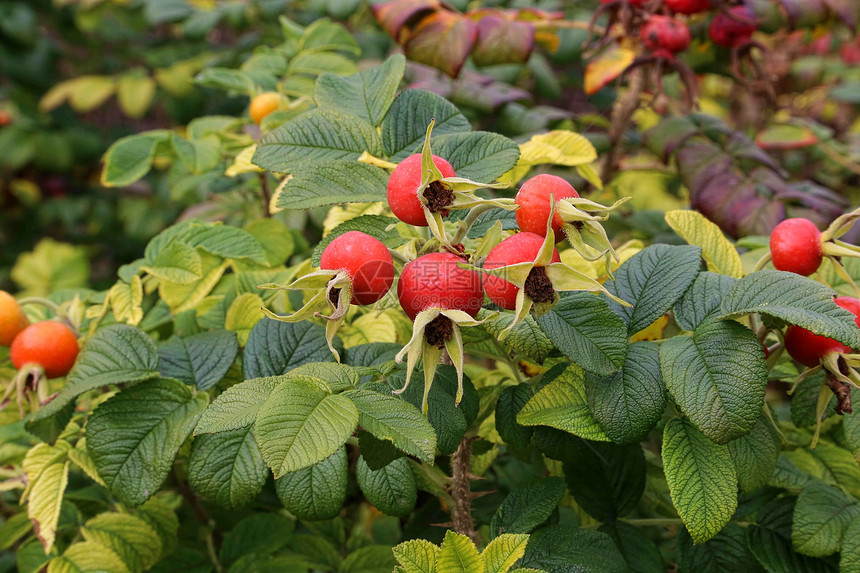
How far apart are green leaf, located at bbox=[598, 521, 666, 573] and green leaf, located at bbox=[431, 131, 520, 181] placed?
41 cm

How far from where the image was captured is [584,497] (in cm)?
79

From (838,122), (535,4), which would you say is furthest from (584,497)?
(838,122)

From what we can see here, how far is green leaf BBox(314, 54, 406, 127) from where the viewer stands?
2.68 feet

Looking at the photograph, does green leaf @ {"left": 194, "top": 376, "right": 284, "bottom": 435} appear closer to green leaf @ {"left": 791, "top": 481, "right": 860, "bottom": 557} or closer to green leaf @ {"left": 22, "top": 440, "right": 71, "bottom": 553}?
green leaf @ {"left": 22, "top": 440, "right": 71, "bottom": 553}

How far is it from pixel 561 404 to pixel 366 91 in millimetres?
440

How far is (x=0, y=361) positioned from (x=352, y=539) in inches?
21.5

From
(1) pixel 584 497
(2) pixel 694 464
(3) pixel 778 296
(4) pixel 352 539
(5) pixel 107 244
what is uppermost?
(3) pixel 778 296

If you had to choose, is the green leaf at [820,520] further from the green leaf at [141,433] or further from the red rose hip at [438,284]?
the green leaf at [141,433]

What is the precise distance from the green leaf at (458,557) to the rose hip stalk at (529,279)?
0.57 ft

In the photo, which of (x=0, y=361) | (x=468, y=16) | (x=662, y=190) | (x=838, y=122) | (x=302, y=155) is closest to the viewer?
(x=302, y=155)

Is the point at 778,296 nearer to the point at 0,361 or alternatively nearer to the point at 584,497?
the point at 584,497

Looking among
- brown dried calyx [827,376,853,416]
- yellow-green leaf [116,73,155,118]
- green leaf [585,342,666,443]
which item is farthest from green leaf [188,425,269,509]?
yellow-green leaf [116,73,155,118]

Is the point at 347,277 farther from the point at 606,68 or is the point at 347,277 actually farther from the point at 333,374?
the point at 606,68

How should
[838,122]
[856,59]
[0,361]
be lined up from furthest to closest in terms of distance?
[856,59], [838,122], [0,361]
